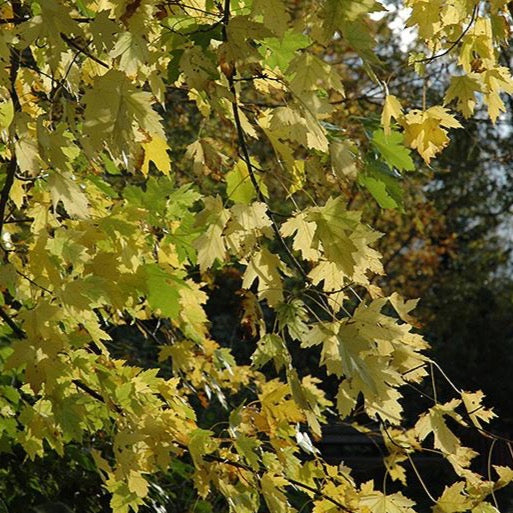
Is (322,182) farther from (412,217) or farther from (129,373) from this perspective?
(412,217)

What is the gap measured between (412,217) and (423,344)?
371 inches

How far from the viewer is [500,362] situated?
9.77 meters

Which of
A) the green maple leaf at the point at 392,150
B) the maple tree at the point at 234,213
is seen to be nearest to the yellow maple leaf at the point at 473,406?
the maple tree at the point at 234,213

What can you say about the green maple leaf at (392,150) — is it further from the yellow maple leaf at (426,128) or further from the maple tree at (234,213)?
the yellow maple leaf at (426,128)

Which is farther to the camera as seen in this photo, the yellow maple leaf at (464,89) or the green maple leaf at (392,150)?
the green maple leaf at (392,150)

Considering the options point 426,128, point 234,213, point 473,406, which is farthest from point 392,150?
point 234,213

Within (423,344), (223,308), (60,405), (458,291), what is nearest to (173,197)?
(60,405)

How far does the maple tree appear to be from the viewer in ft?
5.63

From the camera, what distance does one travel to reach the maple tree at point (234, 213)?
171cm

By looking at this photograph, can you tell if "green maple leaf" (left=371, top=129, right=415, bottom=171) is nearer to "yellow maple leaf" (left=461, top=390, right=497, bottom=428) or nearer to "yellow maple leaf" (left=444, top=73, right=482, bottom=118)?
"yellow maple leaf" (left=444, top=73, right=482, bottom=118)

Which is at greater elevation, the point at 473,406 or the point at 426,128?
the point at 426,128

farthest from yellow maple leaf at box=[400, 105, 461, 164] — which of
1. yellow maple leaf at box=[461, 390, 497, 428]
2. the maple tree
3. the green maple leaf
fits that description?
yellow maple leaf at box=[461, 390, 497, 428]

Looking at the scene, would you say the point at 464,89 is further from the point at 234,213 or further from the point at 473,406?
the point at 473,406

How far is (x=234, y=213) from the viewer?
188cm
